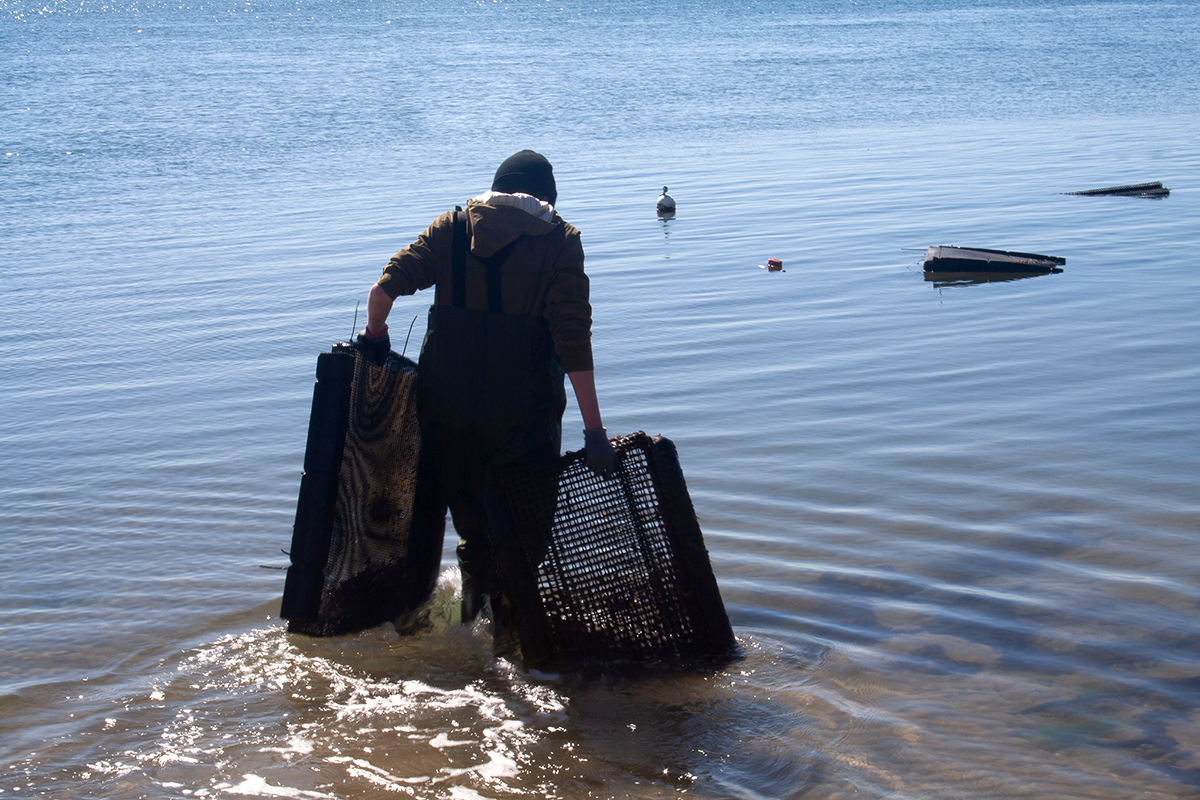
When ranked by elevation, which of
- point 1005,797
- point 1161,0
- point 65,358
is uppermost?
point 1161,0

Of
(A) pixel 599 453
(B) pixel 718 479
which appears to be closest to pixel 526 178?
(A) pixel 599 453

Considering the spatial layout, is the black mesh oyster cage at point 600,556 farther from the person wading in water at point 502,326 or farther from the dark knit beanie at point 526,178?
the dark knit beanie at point 526,178

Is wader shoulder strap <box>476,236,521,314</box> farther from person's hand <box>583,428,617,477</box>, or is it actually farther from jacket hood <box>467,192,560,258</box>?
person's hand <box>583,428,617,477</box>

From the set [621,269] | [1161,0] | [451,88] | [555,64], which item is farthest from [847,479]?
[1161,0]

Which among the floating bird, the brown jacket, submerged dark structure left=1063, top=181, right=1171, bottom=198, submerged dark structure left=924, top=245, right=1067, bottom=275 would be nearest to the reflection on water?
submerged dark structure left=924, top=245, right=1067, bottom=275

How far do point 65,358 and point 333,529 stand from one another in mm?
5829

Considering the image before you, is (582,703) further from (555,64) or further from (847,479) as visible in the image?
(555,64)

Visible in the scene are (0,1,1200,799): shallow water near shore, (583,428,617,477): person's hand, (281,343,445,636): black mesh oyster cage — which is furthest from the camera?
(281,343,445,636): black mesh oyster cage

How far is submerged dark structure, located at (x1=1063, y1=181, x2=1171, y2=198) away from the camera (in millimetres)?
14195

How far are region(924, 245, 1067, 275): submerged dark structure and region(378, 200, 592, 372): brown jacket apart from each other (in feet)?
24.3

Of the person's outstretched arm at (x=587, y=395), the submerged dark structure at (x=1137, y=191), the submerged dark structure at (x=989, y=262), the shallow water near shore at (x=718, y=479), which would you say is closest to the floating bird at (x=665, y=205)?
the shallow water near shore at (x=718, y=479)

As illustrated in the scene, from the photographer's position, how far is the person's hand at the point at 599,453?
13.0 ft

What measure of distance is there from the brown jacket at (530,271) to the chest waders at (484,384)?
0.11 ft

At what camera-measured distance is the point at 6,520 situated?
593 cm
